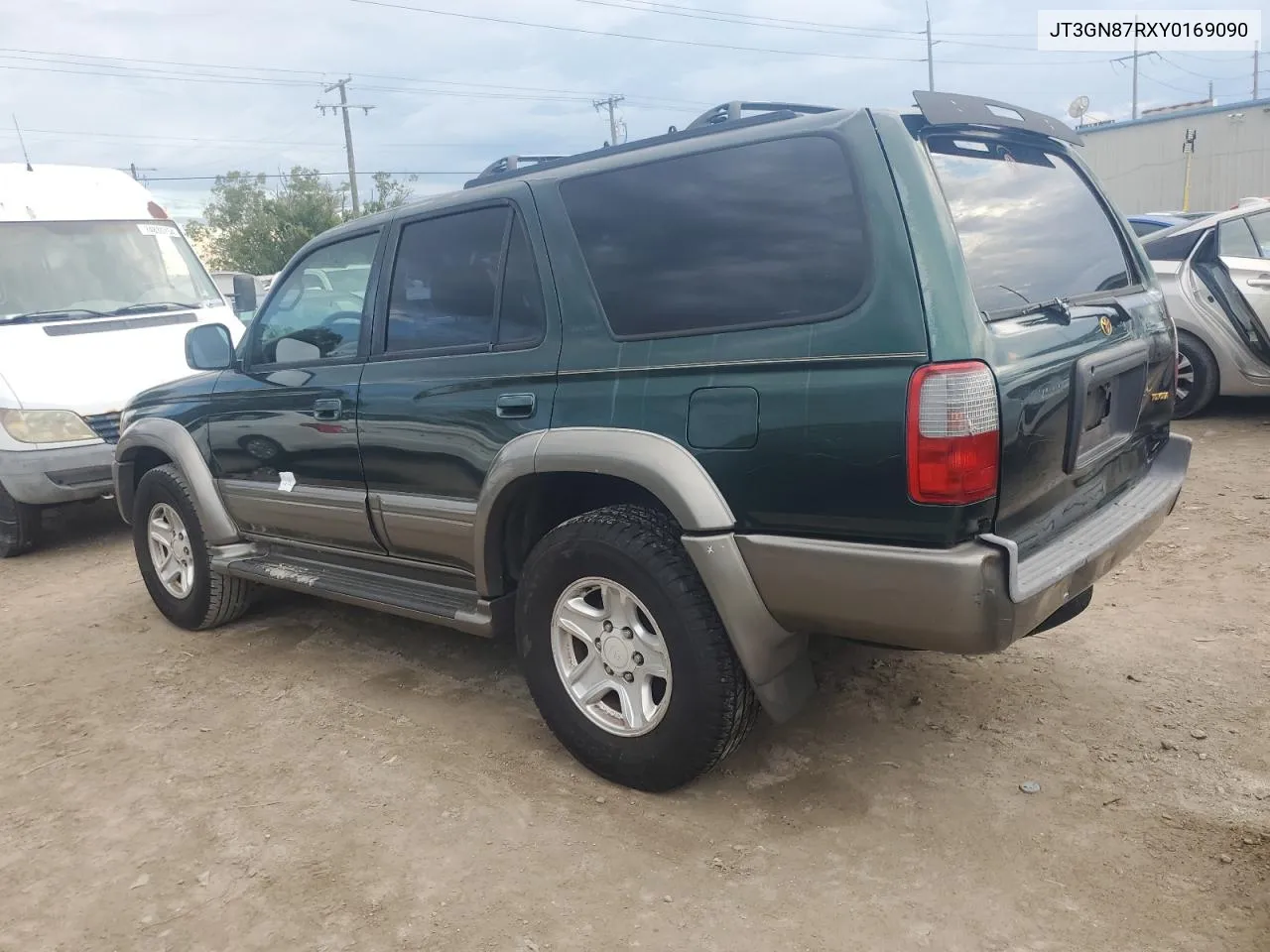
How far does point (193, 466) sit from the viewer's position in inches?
179

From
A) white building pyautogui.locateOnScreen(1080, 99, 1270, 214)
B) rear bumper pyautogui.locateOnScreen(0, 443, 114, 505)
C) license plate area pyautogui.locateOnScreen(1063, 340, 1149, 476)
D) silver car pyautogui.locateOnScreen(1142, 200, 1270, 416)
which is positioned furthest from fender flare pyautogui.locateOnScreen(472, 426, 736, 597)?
white building pyautogui.locateOnScreen(1080, 99, 1270, 214)

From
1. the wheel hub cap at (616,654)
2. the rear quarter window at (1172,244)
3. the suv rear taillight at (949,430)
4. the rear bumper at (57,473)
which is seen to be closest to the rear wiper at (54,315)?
the rear bumper at (57,473)

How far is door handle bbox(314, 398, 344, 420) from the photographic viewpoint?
3.77 m

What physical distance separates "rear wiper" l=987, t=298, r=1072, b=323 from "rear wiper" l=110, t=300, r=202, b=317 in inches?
253

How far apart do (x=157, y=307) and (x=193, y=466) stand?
325cm

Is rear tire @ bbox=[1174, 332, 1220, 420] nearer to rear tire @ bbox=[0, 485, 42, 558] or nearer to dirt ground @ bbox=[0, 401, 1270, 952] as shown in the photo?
dirt ground @ bbox=[0, 401, 1270, 952]

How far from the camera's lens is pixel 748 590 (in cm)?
263

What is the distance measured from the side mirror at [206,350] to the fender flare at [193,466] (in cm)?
35

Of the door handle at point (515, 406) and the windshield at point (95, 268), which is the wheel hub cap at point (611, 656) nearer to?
the door handle at point (515, 406)

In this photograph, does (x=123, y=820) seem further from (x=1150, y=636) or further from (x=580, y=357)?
(x=1150, y=636)

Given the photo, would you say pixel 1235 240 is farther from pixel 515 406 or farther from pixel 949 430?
pixel 515 406

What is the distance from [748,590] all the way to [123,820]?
214 centimetres

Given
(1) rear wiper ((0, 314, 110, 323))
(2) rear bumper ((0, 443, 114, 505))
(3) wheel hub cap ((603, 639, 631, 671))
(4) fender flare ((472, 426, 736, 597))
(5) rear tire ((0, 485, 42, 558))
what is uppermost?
(1) rear wiper ((0, 314, 110, 323))

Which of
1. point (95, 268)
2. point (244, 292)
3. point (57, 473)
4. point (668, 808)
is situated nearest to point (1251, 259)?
point (668, 808)
